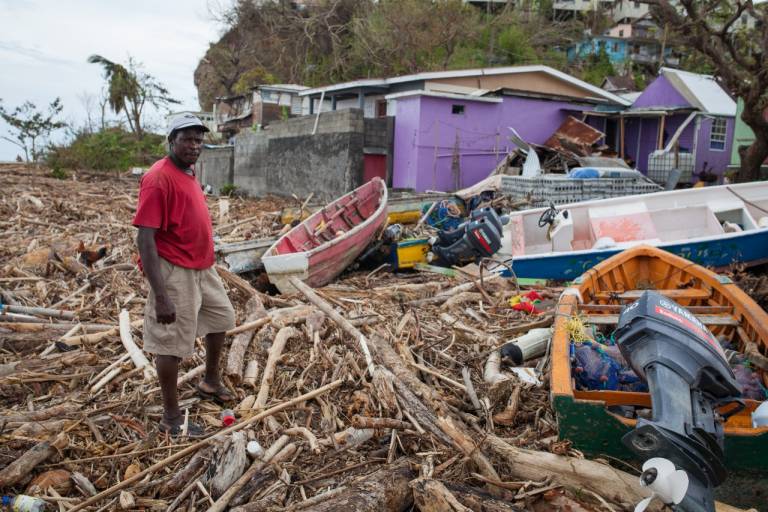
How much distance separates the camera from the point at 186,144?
348 cm

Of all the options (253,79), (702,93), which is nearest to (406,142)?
(702,93)

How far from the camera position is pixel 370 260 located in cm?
1090

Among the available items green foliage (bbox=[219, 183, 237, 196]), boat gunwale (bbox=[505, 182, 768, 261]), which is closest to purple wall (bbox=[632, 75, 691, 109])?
boat gunwale (bbox=[505, 182, 768, 261])

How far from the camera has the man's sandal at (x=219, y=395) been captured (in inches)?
162

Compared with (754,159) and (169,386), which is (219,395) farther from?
(754,159)

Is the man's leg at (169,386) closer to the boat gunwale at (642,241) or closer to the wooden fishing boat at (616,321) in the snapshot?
the wooden fishing boat at (616,321)

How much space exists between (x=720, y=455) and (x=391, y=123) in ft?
54.1

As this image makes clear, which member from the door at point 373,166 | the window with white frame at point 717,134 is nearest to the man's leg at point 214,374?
the door at point 373,166

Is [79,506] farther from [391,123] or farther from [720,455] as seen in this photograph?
[391,123]

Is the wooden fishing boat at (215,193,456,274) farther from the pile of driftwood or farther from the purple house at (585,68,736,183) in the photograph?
the purple house at (585,68,736,183)

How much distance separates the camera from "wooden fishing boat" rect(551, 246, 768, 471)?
10.0ft

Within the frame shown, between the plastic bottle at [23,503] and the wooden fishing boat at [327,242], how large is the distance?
5451 mm

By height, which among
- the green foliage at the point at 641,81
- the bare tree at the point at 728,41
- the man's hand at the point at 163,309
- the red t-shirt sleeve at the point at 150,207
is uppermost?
the green foliage at the point at 641,81

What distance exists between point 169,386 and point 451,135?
50.5 ft
